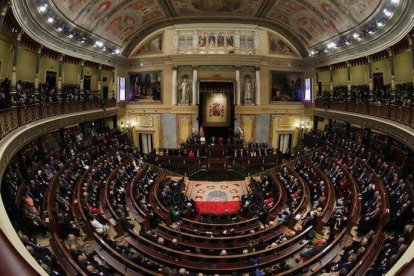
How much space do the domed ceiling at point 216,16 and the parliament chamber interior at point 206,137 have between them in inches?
5.7

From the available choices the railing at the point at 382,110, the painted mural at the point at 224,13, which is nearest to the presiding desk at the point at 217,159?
the railing at the point at 382,110

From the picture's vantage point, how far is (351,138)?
21.5 meters

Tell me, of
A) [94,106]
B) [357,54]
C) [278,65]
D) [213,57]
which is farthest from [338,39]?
[94,106]

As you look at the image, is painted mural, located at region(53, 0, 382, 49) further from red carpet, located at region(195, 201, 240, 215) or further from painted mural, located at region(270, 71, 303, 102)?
red carpet, located at region(195, 201, 240, 215)

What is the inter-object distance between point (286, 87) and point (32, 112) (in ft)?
69.2

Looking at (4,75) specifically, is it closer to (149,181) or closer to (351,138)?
(149,181)

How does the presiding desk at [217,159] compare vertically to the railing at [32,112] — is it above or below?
below

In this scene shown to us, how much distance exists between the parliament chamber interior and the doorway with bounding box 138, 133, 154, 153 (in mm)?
109

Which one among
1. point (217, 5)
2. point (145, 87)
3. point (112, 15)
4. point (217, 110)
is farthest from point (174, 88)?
point (112, 15)

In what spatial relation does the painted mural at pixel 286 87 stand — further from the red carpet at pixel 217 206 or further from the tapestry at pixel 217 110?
the red carpet at pixel 217 206

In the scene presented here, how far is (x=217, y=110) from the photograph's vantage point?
28047 mm

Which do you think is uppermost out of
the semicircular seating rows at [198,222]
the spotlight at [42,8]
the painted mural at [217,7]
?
the painted mural at [217,7]

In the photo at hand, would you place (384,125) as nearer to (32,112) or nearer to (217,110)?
(32,112)

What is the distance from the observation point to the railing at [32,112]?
9875 millimetres
